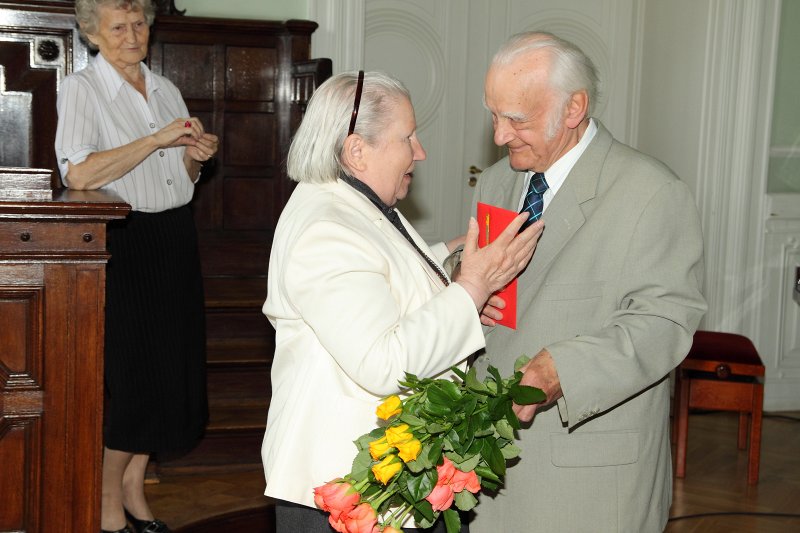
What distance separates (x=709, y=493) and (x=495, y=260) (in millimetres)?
3374

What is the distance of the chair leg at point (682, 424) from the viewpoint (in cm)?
520

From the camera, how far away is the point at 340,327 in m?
1.94

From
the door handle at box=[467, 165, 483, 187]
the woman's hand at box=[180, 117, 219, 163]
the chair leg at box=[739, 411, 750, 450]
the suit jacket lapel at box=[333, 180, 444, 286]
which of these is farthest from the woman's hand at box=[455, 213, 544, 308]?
the door handle at box=[467, 165, 483, 187]

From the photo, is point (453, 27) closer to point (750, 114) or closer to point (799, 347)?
point (750, 114)

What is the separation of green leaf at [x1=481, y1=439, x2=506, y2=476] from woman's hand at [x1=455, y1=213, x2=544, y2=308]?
1.11 feet

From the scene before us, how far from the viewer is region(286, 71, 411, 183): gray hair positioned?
7.05 feet

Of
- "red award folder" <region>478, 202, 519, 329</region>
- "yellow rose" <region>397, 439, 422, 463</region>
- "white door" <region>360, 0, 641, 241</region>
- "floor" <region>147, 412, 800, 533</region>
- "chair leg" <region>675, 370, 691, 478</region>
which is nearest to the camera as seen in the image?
"yellow rose" <region>397, 439, 422, 463</region>

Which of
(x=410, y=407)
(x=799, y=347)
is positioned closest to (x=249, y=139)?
(x=799, y=347)

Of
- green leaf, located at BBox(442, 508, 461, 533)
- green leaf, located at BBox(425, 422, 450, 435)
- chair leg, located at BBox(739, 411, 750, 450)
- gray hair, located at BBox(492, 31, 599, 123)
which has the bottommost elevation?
chair leg, located at BBox(739, 411, 750, 450)

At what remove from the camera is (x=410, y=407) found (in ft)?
5.99

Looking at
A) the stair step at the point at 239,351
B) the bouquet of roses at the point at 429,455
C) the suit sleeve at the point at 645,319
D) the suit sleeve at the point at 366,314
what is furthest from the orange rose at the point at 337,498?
the stair step at the point at 239,351

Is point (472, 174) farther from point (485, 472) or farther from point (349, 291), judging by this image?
point (485, 472)

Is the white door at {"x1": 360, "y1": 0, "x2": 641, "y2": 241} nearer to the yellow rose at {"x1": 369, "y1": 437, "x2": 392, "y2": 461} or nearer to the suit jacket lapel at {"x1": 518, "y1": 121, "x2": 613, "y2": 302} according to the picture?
the suit jacket lapel at {"x1": 518, "y1": 121, "x2": 613, "y2": 302}

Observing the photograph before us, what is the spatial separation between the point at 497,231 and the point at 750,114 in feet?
15.0
